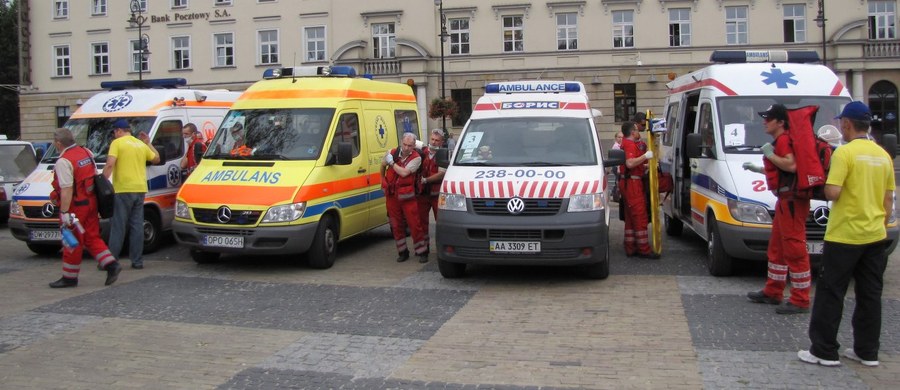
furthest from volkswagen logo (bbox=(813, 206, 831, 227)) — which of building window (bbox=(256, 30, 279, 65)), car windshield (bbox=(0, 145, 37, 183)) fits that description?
building window (bbox=(256, 30, 279, 65))

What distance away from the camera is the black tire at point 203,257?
1059 cm

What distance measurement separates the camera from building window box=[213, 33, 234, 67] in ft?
143

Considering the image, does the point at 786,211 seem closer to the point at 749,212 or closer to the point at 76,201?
the point at 749,212

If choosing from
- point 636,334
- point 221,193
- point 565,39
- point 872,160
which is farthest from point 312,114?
point 565,39

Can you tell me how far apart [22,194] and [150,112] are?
214 centimetres

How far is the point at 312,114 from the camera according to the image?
10734 mm

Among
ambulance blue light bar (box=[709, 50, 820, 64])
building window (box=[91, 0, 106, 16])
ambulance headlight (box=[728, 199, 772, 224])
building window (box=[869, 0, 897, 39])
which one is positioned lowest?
ambulance headlight (box=[728, 199, 772, 224])

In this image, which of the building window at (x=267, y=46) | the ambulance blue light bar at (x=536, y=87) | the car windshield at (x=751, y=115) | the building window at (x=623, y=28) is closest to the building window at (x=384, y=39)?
the building window at (x=267, y=46)

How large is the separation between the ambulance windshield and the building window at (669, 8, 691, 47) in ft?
101

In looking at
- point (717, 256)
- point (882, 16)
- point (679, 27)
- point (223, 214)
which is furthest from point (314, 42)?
point (717, 256)

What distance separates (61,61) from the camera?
46406mm

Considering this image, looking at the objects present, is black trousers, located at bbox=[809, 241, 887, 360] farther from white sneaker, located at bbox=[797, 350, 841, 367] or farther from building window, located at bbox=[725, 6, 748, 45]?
building window, located at bbox=[725, 6, 748, 45]

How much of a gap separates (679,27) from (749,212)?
32151 millimetres

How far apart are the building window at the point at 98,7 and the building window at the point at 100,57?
1.75 m
